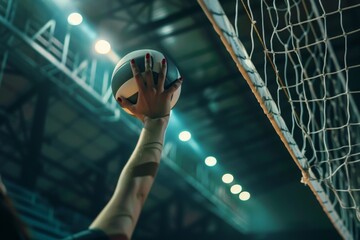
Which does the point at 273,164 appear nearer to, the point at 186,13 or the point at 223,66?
the point at 223,66

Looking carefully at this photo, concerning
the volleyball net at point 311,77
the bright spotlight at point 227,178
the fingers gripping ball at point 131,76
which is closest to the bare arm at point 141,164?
the fingers gripping ball at point 131,76

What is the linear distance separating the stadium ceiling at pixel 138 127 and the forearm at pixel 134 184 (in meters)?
5.36

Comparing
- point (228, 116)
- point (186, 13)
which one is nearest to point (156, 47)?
point (186, 13)

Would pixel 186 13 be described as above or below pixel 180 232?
above

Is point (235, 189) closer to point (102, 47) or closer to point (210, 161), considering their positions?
point (210, 161)

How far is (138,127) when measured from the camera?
876cm

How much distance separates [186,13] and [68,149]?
3.83 meters

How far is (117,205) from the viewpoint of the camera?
32.3 inches

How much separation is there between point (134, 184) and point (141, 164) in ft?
0.20

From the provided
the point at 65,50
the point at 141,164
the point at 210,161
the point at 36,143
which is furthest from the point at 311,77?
the point at 210,161

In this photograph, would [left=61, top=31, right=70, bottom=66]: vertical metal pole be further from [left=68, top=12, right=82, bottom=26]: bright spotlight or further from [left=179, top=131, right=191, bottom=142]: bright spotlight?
[left=179, top=131, right=191, bottom=142]: bright spotlight

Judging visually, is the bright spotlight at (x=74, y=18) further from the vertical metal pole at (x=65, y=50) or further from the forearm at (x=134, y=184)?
the forearm at (x=134, y=184)

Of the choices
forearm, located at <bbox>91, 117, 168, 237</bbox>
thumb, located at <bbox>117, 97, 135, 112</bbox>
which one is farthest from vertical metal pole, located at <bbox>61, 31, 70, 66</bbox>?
forearm, located at <bbox>91, 117, 168, 237</bbox>

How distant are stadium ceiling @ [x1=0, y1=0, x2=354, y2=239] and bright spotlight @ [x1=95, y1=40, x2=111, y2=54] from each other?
0.13m
